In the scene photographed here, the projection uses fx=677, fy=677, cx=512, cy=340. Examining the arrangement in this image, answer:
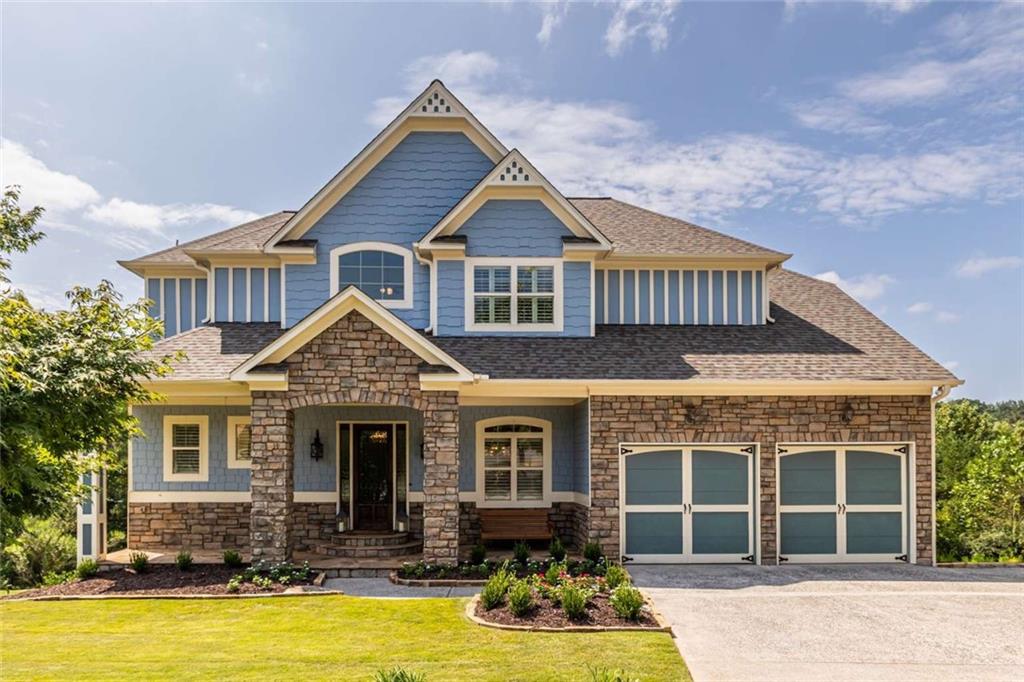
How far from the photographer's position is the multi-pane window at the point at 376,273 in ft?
46.4

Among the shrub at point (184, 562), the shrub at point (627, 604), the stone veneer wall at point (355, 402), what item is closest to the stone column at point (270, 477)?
the stone veneer wall at point (355, 402)

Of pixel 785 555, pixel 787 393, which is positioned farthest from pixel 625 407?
pixel 785 555

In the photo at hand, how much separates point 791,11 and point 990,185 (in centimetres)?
716

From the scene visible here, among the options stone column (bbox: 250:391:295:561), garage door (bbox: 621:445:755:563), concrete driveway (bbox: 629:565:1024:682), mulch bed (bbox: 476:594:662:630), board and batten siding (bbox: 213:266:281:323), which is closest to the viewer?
concrete driveway (bbox: 629:565:1024:682)

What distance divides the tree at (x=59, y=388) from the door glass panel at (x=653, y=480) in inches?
313

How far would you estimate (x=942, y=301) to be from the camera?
19.0 meters

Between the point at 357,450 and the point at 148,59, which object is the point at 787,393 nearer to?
the point at 357,450

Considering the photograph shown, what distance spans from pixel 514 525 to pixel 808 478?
5.58 metres

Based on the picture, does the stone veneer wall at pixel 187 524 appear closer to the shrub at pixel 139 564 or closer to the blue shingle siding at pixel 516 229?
the shrub at pixel 139 564

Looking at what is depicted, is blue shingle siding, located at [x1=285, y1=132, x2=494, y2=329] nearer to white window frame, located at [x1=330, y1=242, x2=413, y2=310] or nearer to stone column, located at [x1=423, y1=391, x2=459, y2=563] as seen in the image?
white window frame, located at [x1=330, y1=242, x2=413, y2=310]

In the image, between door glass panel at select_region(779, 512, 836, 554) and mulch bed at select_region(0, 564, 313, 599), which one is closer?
mulch bed at select_region(0, 564, 313, 599)

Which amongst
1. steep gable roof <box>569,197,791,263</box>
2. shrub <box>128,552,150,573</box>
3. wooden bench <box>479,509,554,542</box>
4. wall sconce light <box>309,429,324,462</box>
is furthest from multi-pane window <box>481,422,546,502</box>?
shrub <box>128,552,150,573</box>

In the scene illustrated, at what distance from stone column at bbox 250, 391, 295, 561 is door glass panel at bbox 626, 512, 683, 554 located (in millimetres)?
6036

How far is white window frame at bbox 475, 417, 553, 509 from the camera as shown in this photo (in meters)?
13.8
